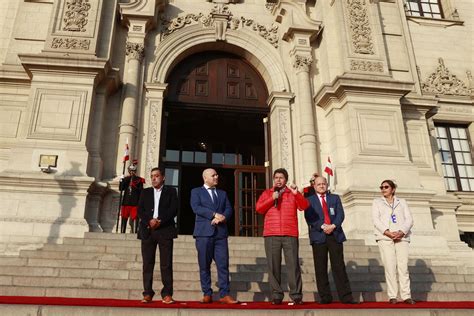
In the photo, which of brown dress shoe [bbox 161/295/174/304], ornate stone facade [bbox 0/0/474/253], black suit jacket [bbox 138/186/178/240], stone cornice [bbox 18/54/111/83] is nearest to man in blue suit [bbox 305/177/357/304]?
black suit jacket [bbox 138/186/178/240]

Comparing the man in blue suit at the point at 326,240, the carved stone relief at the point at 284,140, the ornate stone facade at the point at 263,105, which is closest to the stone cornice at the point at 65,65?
the ornate stone facade at the point at 263,105

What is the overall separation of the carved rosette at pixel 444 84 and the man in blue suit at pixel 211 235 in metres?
11.0

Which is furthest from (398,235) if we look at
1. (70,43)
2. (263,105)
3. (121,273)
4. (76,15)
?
(76,15)

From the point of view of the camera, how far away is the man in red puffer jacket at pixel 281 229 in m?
5.25

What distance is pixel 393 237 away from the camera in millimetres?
5781

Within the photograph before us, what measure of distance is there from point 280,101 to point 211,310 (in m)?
8.99

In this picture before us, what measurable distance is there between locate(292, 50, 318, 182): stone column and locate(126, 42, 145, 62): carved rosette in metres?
4.87

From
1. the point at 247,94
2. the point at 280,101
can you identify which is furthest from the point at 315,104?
the point at 247,94

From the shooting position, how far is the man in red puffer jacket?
5.25 metres

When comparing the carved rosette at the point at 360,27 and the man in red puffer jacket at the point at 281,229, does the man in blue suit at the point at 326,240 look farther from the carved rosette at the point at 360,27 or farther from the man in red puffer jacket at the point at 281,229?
the carved rosette at the point at 360,27

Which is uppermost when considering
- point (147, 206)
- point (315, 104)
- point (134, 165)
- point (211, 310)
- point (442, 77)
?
point (442, 77)

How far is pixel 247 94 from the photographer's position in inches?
513

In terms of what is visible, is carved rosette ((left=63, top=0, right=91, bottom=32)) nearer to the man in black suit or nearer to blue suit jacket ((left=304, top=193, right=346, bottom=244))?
the man in black suit

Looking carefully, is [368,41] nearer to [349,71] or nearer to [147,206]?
[349,71]
